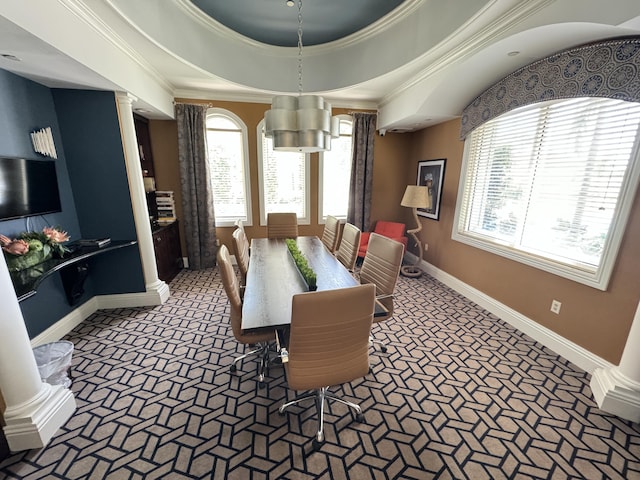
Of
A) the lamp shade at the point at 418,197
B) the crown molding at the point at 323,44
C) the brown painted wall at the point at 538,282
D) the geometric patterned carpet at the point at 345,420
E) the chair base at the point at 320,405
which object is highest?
the crown molding at the point at 323,44

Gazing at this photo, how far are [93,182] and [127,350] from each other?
1.84m

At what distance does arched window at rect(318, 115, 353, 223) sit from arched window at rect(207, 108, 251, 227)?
4.36ft

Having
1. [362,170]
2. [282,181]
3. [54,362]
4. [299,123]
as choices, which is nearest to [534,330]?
[299,123]

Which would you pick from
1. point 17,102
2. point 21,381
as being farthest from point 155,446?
point 17,102

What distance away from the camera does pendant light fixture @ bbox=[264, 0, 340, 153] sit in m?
1.98

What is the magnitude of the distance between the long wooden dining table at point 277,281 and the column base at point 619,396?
1.88 meters

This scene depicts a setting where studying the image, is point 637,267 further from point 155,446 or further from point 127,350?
point 127,350

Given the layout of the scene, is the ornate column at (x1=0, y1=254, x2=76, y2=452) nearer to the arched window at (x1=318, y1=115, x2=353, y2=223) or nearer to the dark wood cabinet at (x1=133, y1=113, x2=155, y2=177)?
the dark wood cabinet at (x1=133, y1=113, x2=155, y2=177)

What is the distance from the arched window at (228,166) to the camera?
4.18m

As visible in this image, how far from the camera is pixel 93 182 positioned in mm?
Result: 2760

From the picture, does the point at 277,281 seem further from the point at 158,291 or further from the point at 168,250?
the point at 168,250

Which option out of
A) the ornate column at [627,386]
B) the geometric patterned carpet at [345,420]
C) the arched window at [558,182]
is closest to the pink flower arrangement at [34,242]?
the geometric patterned carpet at [345,420]

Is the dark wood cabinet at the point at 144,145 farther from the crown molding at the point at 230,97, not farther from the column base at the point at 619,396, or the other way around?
the column base at the point at 619,396

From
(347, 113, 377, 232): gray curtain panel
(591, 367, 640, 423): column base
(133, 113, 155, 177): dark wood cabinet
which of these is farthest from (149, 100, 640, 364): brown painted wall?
(591, 367, 640, 423): column base
